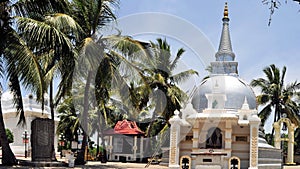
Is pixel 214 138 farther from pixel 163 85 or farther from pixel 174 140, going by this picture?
pixel 163 85

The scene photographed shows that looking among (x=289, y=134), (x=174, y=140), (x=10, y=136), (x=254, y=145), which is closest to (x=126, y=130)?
(x=174, y=140)

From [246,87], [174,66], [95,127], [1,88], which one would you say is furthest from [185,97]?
[1,88]

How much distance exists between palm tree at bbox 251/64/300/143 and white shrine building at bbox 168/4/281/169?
35.3ft

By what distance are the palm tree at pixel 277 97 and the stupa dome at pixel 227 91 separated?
31.2 feet

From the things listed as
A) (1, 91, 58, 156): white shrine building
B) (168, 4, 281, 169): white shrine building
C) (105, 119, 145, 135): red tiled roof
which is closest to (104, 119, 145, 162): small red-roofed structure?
(105, 119, 145, 135): red tiled roof

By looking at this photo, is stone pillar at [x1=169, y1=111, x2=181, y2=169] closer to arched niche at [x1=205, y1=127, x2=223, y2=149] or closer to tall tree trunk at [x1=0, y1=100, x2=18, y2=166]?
arched niche at [x1=205, y1=127, x2=223, y2=149]

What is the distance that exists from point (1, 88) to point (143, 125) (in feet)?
77.3

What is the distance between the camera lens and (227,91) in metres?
28.0

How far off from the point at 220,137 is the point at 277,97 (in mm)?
14324

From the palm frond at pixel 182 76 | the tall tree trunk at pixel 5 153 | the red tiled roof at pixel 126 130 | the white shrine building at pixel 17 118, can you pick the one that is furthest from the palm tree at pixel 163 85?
the tall tree trunk at pixel 5 153

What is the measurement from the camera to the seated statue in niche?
25.5 meters

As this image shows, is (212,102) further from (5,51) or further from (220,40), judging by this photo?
(5,51)

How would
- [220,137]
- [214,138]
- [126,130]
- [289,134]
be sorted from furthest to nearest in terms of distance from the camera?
[289,134]
[126,130]
[214,138]
[220,137]

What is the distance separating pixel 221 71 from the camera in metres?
32.1
